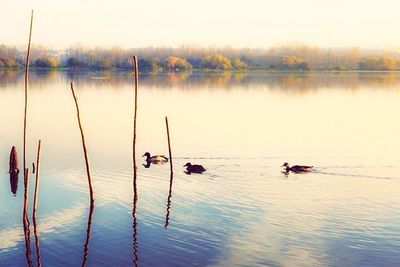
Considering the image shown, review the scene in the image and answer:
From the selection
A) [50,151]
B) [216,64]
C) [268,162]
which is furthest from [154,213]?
[216,64]

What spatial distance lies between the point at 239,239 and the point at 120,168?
8.51 meters

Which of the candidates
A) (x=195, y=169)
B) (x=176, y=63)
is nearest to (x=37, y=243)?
(x=195, y=169)

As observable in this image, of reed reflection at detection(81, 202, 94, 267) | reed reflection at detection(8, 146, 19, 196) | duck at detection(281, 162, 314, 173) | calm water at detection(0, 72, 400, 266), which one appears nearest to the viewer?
reed reflection at detection(81, 202, 94, 267)

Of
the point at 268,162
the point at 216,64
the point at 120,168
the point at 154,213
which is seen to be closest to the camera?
the point at 154,213

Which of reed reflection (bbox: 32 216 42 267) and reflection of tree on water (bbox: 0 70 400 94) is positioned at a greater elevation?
reflection of tree on water (bbox: 0 70 400 94)

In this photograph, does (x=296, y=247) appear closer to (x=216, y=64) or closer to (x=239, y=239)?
(x=239, y=239)

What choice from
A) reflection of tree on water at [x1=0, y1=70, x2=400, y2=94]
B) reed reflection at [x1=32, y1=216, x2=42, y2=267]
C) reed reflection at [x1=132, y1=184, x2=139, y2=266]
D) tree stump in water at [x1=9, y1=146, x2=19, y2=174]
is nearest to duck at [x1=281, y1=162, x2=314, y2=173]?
reed reflection at [x1=132, y1=184, x2=139, y2=266]

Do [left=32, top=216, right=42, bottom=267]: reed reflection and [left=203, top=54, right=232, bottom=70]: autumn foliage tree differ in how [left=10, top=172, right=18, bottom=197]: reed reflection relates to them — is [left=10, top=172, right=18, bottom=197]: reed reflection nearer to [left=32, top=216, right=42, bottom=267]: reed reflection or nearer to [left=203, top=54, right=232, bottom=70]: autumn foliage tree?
[left=32, top=216, right=42, bottom=267]: reed reflection

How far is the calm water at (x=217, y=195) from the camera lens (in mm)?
11836

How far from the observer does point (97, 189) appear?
56.0 feet

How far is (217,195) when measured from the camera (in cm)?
1655

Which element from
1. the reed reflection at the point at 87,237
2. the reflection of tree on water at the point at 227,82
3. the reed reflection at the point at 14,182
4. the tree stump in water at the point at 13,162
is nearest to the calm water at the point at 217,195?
the reed reflection at the point at 87,237

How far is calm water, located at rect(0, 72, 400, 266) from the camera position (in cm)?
1184

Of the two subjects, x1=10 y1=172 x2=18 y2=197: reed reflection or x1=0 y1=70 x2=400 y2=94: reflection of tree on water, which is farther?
x1=0 y1=70 x2=400 y2=94: reflection of tree on water
